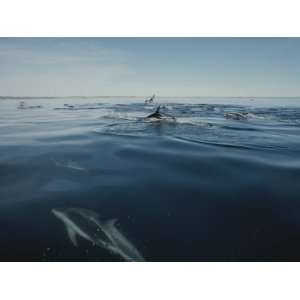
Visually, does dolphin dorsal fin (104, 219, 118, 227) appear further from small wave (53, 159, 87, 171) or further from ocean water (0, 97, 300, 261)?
small wave (53, 159, 87, 171)

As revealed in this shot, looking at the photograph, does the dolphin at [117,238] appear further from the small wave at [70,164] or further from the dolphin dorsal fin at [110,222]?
the small wave at [70,164]

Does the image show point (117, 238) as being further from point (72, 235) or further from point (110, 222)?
point (72, 235)

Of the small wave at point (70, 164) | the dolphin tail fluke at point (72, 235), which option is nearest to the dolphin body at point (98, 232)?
the dolphin tail fluke at point (72, 235)

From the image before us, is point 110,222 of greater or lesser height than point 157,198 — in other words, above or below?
below

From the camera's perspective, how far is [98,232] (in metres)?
5.02

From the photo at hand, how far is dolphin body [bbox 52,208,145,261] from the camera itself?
4.53 m

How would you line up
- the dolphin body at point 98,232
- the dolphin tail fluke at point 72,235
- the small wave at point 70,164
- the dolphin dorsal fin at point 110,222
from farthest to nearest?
the small wave at point 70,164
the dolphin dorsal fin at point 110,222
the dolphin tail fluke at point 72,235
the dolphin body at point 98,232

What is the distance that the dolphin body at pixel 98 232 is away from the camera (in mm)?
4533

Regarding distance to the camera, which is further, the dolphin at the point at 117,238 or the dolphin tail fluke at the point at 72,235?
the dolphin tail fluke at the point at 72,235

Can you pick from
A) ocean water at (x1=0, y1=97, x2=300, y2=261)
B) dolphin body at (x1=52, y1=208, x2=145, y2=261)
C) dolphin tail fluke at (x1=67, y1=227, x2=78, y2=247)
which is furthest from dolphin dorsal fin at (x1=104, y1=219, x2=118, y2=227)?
dolphin tail fluke at (x1=67, y1=227, x2=78, y2=247)

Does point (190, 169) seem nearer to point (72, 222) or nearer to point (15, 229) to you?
point (72, 222)

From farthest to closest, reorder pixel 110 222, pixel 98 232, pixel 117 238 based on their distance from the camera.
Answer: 1. pixel 110 222
2. pixel 98 232
3. pixel 117 238

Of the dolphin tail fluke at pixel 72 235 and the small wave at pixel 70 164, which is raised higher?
the small wave at pixel 70 164

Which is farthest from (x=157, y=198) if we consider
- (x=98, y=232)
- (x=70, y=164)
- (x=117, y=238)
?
(x=70, y=164)
